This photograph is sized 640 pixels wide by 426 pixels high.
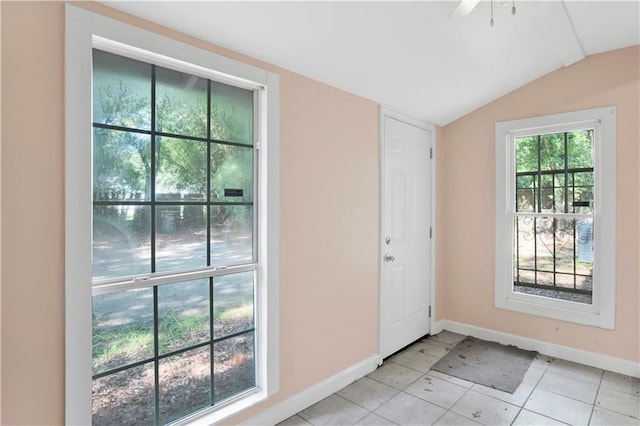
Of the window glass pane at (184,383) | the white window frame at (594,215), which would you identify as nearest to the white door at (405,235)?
the white window frame at (594,215)

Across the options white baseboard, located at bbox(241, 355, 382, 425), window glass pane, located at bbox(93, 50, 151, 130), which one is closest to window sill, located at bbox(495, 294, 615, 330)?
white baseboard, located at bbox(241, 355, 382, 425)

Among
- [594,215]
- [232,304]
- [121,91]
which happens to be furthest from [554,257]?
[121,91]

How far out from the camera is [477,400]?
238 cm

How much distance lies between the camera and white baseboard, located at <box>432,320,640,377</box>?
274 cm

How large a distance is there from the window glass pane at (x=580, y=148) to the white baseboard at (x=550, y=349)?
160cm

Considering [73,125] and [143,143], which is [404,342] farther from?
[73,125]

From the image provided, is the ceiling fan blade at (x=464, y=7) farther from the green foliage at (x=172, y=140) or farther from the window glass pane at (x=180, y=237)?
the window glass pane at (x=180, y=237)

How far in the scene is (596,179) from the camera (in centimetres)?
286

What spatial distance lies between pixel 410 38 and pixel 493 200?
1.97 meters

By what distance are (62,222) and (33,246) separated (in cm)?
13

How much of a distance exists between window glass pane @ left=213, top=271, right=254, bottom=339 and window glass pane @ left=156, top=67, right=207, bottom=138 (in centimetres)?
82

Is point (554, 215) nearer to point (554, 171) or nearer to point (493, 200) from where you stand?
point (554, 171)

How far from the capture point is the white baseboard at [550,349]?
8.99ft

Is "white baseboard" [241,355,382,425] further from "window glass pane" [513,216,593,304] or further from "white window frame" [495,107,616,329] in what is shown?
"window glass pane" [513,216,593,304]
